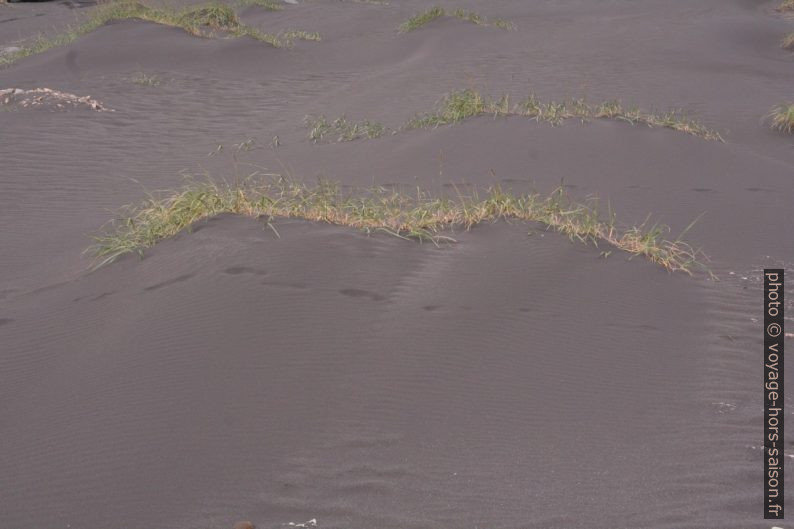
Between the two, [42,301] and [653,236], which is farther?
[653,236]

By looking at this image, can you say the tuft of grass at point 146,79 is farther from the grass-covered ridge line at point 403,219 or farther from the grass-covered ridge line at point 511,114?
the grass-covered ridge line at point 403,219

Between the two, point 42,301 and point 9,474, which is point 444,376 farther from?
point 42,301

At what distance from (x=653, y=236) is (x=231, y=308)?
8.69 ft

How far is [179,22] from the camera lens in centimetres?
1480

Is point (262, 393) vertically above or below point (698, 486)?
above

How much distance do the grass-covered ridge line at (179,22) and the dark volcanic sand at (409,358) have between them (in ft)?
25.4

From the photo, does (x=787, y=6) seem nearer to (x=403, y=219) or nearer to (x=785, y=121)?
(x=785, y=121)

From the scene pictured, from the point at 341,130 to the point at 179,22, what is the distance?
7228mm

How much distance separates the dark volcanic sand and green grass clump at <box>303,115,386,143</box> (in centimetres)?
119

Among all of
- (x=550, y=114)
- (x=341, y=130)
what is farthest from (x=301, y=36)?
A: (x=550, y=114)

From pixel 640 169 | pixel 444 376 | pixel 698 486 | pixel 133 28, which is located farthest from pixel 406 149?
pixel 133 28

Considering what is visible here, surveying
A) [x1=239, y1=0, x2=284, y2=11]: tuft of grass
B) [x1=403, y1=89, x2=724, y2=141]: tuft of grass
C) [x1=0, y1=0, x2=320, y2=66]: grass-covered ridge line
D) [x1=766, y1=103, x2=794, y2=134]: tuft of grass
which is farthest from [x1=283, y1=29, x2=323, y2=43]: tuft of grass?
[x1=766, y1=103, x2=794, y2=134]: tuft of grass

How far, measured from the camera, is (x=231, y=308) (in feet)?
12.8

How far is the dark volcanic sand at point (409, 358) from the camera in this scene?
2.84m
